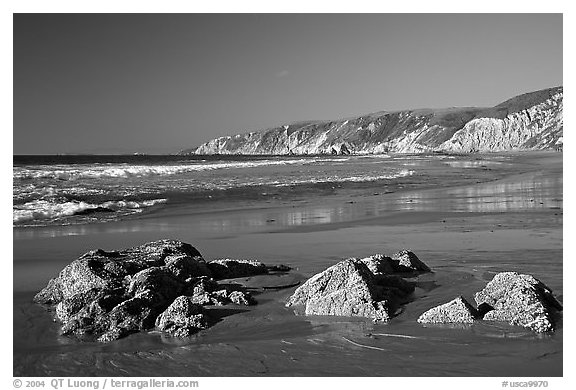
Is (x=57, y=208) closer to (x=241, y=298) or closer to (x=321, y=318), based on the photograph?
(x=241, y=298)

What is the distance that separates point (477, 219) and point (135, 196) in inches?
453

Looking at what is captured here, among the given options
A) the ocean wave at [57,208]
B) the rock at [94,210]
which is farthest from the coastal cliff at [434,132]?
the rock at [94,210]

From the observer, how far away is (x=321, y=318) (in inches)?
214

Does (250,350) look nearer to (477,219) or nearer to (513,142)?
(477,219)

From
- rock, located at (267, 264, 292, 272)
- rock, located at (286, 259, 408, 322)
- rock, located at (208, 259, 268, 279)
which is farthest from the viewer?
rock, located at (267, 264, 292, 272)

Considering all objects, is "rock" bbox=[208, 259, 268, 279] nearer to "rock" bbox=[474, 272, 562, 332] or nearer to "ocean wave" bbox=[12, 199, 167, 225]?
"rock" bbox=[474, 272, 562, 332]

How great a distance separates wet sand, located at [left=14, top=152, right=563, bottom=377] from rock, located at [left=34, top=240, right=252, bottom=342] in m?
0.21

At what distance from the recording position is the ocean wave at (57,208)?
43.6 ft

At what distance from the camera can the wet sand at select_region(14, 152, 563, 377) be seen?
4.42 m

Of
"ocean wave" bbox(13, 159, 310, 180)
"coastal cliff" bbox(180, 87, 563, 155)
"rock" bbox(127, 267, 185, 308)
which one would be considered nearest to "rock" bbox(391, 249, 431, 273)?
"rock" bbox(127, 267, 185, 308)

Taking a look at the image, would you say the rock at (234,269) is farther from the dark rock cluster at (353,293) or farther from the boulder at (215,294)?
the dark rock cluster at (353,293)
